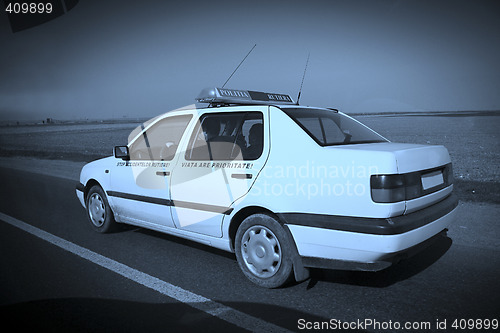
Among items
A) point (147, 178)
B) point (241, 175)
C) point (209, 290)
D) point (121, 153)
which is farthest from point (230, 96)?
point (209, 290)

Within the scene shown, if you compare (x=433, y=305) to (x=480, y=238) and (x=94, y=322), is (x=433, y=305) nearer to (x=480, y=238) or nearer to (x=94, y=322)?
(x=480, y=238)

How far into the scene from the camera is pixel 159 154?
4367 millimetres

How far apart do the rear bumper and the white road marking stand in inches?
25.9


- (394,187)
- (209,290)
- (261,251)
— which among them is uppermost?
(394,187)

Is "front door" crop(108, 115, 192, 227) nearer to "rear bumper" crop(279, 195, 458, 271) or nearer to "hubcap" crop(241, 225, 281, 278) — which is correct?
"hubcap" crop(241, 225, 281, 278)

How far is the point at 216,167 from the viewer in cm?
365

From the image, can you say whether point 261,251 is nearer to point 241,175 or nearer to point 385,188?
point 241,175

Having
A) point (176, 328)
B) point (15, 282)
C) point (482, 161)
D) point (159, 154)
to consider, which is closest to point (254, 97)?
point (159, 154)

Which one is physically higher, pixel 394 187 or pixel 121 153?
pixel 121 153

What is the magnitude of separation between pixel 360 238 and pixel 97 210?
150 inches

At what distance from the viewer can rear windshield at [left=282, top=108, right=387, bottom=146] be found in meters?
3.39

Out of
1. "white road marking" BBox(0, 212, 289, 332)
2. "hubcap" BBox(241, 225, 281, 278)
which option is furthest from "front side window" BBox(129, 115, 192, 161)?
"hubcap" BBox(241, 225, 281, 278)

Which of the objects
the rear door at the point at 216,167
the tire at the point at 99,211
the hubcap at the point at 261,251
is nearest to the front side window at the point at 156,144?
the rear door at the point at 216,167

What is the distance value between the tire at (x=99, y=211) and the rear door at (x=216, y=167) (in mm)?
1486
